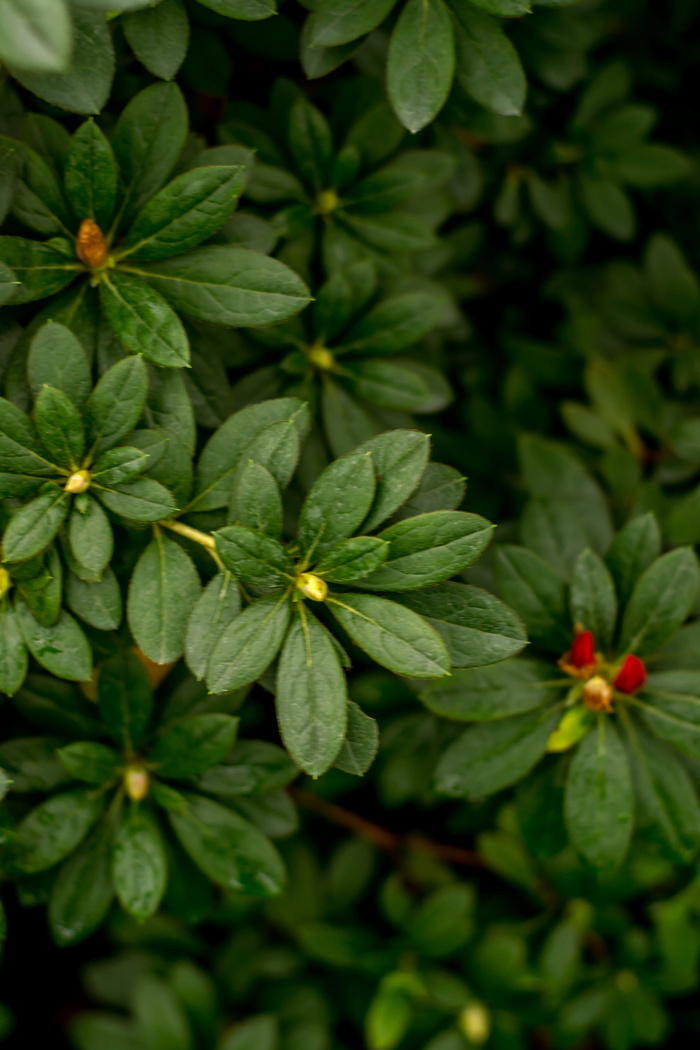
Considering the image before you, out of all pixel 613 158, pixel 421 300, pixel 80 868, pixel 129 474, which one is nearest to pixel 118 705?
pixel 80 868

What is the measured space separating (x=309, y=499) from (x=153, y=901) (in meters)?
0.82

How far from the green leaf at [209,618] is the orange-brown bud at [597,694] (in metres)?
0.75

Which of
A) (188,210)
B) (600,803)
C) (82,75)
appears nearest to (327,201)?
(188,210)

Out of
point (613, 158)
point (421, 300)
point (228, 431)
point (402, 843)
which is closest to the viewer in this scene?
point (228, 431)

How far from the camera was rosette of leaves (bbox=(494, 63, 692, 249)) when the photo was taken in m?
2.41

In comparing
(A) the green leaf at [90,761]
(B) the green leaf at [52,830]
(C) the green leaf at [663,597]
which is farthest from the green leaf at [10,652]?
(C) the green leaf at [663,597]

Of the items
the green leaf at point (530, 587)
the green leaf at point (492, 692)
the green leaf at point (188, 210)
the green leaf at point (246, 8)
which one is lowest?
the green leaf at point (492, 692)

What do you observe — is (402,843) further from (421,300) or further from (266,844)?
(421,300)

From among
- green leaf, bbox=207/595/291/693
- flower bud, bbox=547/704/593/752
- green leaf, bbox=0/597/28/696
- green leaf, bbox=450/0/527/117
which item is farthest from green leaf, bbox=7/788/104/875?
green leaf, bbox=450/0/527/117

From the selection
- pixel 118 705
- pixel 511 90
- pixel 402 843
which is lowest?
pixel 402 843

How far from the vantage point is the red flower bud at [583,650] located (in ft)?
5.58

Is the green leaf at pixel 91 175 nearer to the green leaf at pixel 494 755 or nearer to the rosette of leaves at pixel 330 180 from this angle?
the rosette of leaves at pixel 330 180

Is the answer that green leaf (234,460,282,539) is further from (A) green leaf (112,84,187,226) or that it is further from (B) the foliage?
(A) green leaf (112,84,187,226)

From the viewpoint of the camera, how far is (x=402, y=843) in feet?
8.76
